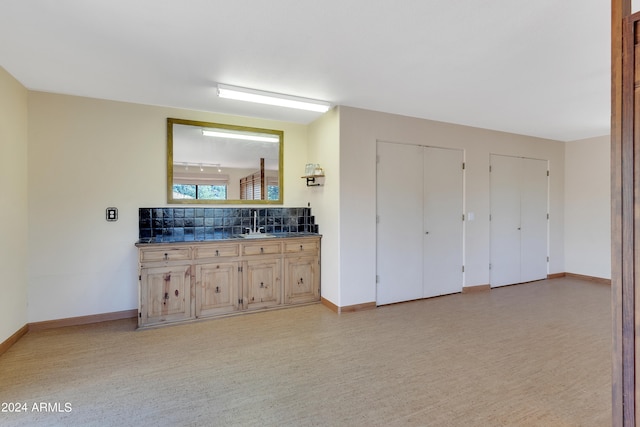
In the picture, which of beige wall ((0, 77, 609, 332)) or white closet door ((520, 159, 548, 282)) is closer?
beige wall ((0, 77, 609, 332))

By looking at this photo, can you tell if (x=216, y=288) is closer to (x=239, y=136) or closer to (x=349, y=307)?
(x=349, y=307)

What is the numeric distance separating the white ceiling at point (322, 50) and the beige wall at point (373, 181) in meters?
0.39

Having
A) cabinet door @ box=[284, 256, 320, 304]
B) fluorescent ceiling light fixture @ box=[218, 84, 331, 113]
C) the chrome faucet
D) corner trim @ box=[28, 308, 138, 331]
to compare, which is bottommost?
corner trim @ box=[28, 308, 138, 331]

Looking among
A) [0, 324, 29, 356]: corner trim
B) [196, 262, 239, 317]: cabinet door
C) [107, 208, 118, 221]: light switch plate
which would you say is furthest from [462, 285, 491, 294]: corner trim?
[0, 324, 29, 356]: corner trim

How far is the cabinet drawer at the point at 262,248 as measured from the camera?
3553mm

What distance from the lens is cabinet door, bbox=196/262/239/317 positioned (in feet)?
11.0

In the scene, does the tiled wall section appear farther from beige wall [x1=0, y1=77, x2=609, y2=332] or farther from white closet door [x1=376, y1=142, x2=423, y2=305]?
white closet door [x1=376, y1=142, x2=423, y2=305]

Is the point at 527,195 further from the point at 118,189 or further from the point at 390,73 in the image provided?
the point at 118,189

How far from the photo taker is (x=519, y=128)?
4516 mm

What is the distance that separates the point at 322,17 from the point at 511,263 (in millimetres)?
4742

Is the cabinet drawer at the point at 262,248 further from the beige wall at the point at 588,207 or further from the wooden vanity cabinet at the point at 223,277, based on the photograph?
the beige wall at the point at 588,207

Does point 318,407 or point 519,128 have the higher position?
point 519,128

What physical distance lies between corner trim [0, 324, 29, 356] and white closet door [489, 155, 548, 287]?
579cm

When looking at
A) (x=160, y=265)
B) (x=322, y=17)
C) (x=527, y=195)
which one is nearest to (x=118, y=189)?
(x=160, y=265)
